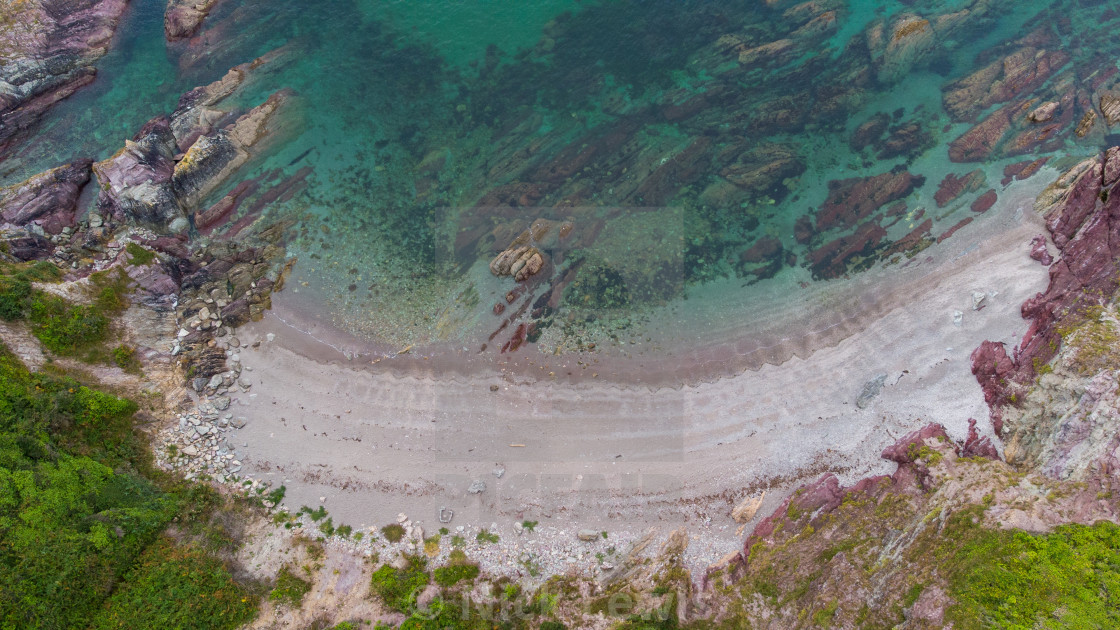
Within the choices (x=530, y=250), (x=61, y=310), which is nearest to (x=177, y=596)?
(x=61, y=310)

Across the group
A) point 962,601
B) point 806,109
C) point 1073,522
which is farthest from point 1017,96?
point 962,601

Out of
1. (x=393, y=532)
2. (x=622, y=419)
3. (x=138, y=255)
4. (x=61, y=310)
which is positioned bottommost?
(x=393, y=532)

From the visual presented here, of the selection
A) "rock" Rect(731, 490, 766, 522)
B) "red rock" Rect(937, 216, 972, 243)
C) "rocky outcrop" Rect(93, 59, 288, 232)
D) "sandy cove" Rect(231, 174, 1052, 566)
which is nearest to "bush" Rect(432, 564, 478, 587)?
"sandy cove" Rect(231, 174, 1052, 566)

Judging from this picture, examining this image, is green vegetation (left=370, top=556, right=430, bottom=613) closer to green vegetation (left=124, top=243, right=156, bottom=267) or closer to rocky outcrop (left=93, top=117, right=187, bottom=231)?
green vegetation (left=124, top=243, right=156, bottom=267)

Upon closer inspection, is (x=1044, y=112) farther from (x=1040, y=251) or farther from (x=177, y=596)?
(x=177, y=596)

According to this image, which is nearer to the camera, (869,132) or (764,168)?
(764,168)

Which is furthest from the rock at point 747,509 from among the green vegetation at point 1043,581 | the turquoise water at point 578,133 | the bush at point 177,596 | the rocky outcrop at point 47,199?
the rocky outcrop at point 47,199

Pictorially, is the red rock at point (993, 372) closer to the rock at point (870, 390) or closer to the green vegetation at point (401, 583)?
the rock at point (870, 390)
